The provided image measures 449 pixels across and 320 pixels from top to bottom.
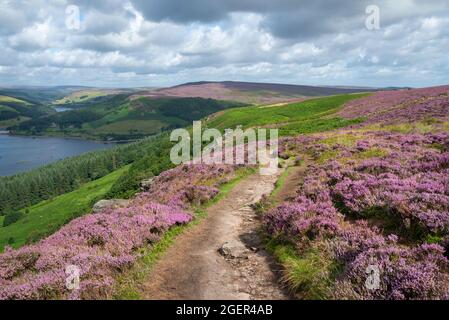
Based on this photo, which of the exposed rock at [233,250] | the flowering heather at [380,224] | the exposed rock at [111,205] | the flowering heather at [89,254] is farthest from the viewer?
the exposed rock at [111,205]

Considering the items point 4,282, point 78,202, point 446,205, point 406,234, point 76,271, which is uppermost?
point 446,205

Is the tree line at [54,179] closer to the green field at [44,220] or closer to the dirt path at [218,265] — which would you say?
the green field at [44,220]

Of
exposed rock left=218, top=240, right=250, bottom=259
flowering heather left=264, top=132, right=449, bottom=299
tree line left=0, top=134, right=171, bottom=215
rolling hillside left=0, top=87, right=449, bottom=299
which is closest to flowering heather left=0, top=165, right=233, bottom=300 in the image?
rolling hillside left=0, top=87, right=449, bottom=299

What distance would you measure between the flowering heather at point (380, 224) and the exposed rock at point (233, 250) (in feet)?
4.16

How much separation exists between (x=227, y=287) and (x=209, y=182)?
515 inches

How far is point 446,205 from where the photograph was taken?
32.9 ft

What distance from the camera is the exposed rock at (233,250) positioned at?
38.2ft

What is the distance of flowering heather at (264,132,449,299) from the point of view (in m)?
7.59

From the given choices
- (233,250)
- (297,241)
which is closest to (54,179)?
(233,250)

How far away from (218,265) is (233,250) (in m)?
1.12

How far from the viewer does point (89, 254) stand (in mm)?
11227

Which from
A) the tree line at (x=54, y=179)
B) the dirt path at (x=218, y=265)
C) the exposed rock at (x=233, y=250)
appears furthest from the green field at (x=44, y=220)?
the exposed rock at (x=233, y=250)
